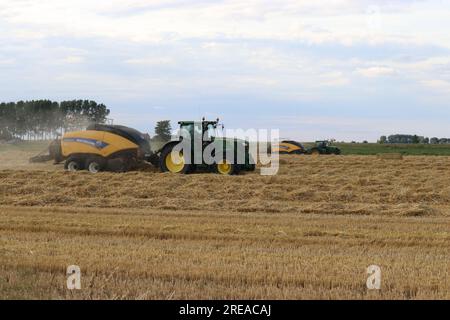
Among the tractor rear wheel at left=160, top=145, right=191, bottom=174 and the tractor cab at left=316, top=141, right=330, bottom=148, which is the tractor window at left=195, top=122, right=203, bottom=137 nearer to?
the tractor rear wheel at left=160, top=145, right=191, bottom=174

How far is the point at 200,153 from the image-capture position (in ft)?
64.1

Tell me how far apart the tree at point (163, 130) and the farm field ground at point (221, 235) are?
7134 millimetres

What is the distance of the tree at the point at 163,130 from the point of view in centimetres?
2559

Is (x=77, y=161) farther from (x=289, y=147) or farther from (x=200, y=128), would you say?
(x=289, y=147)

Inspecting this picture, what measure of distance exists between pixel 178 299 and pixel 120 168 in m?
14.5

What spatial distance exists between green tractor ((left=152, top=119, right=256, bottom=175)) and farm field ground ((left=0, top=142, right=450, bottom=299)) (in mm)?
1216

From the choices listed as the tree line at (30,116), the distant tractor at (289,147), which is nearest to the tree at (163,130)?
the tree line at (30,116)

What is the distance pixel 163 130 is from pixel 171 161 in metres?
6.63

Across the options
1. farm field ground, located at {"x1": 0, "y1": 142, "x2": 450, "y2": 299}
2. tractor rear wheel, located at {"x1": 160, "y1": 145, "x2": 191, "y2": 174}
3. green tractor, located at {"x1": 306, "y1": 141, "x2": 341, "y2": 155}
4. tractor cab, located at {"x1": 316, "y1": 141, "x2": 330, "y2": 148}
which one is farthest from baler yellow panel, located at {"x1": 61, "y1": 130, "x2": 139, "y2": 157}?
tractor cab, located at {"x1": 316, "y1": 141, "x2": 330, "y2": 148}

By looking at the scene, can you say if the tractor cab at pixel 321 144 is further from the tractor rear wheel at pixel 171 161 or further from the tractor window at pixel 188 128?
the tractor rear wheel at pixel 171 161

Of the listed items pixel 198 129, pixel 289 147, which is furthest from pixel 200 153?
pixel 289 147

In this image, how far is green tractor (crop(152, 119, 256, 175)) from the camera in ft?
64.1

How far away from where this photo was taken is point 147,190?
620 inches
